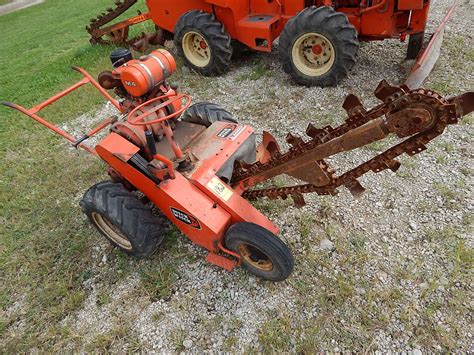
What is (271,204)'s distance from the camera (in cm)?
365

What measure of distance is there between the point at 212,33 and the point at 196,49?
1.95 feet

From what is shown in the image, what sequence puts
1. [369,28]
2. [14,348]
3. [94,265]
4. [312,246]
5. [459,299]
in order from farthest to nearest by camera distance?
1. [369,28]
2. [94,265]
3. [312,246]
4. [14,348]
5. [459,299]

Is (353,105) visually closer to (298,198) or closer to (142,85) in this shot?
(298,198)

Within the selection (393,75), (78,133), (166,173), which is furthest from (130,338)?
(393,75)

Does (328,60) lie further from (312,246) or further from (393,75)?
(312,246)

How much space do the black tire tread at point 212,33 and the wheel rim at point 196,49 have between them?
4.4 inches

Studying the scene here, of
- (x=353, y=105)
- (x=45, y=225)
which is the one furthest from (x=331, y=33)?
(x=45, y=225)

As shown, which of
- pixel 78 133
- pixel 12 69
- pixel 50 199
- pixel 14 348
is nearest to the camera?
pixel 14 348

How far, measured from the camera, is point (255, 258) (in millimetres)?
2943

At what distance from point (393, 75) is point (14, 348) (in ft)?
17.5

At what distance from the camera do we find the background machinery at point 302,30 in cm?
479

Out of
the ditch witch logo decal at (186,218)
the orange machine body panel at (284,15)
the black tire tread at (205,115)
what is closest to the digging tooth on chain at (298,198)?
the ditch witch logo decal at (186,218)

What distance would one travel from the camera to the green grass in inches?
122

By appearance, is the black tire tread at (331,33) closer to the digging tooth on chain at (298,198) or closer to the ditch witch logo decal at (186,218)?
the digging tooth on chain at (298,198)
